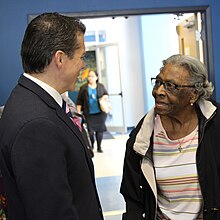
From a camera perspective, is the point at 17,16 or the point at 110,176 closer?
the point at 17,16

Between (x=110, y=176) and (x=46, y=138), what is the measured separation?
3934 mm

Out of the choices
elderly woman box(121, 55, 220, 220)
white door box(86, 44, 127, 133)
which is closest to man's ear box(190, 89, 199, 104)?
elderly woman box(121, 55, 220, 220)

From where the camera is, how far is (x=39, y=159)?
3.23ft

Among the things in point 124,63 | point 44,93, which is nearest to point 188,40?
point 44,93

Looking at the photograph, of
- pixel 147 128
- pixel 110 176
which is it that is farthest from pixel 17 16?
pixel 110 176

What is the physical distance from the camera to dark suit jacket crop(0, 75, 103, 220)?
983mm

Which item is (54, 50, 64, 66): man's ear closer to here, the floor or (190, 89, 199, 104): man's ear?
(190, 89, 199, 104): man's ear

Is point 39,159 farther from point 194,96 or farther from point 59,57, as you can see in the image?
point 194,96

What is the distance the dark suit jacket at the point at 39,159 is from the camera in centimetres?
98

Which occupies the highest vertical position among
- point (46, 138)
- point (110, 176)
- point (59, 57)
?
point (59, 57)

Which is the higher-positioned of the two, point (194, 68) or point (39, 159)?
point (194, 68)

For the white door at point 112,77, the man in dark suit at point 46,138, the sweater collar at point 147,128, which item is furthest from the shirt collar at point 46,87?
the white door at point 112,77

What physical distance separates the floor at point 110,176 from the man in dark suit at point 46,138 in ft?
7.97

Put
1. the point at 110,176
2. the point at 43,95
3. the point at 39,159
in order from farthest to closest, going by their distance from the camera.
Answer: the point at 110,176
the point at 43,95
the point at 39,159
